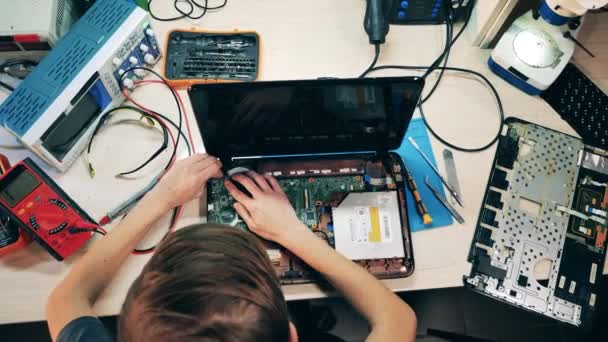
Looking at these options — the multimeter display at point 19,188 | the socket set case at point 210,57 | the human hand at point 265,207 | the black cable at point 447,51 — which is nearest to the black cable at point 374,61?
the black cable at point 447,51

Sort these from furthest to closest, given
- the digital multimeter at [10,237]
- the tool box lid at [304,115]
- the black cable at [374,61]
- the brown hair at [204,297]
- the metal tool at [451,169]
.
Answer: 1. the black cable at [374,61]
2. the metal tool at [451,169]
3. the digital multimeter at [10,237]
4. the tool box lid at [304,115]
5. the brown hair at [204,297]

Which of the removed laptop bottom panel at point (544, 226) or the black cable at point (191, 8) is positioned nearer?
the removed laptop bottom panel at point (544, 226)

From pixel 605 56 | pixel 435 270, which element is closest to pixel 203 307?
pixel 435 270

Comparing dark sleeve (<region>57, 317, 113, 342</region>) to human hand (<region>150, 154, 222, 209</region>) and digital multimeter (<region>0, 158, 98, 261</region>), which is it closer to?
digital multimeter (<region>0, 158, 98, 261</region>)

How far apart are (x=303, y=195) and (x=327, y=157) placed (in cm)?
11

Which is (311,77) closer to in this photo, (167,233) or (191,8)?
(191,8)

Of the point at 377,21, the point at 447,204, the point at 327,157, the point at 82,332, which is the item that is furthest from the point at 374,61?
the point at 82,332

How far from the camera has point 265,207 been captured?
904mm

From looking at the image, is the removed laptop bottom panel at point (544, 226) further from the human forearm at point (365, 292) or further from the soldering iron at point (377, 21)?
the soldering iron at point (377, 21)

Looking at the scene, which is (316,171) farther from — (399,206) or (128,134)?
(128,134)

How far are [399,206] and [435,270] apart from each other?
15 centimetres

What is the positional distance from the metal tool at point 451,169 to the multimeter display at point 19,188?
2.89 feet

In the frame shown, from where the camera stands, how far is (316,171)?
0.97 metres

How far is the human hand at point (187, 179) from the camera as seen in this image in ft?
3.01
